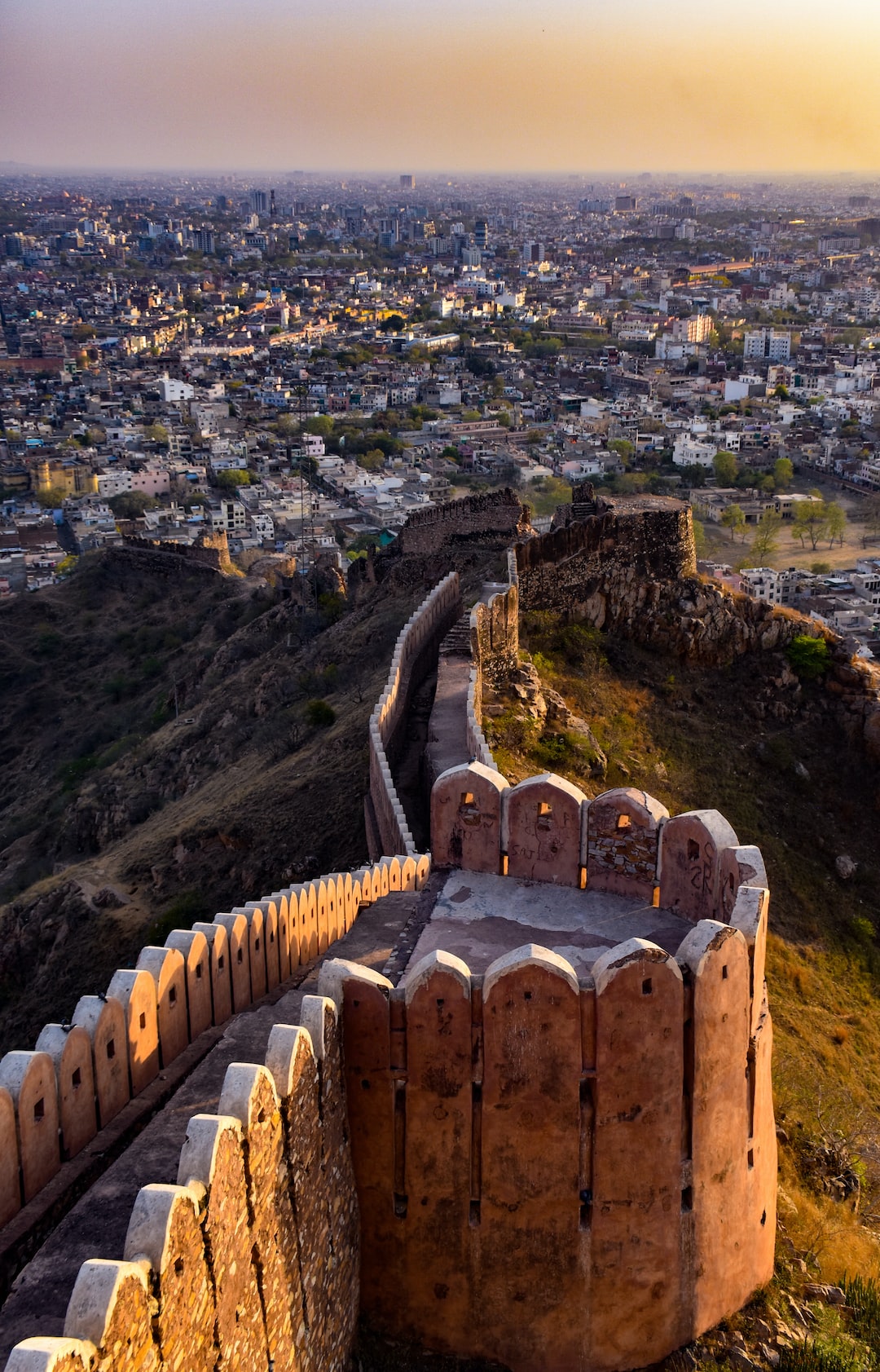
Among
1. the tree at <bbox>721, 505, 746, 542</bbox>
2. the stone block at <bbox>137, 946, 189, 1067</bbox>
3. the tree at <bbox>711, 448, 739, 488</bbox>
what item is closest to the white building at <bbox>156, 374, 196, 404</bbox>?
the tree at <bbox>711, 448, 739, 488</bbox>

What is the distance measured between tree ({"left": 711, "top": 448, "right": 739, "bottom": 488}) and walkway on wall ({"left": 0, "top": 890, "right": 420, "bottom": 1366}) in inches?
2394

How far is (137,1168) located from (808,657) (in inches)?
685

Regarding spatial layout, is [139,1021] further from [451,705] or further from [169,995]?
[451,705]

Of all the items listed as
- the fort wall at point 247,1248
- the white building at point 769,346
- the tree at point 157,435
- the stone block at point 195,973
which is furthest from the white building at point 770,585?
the white building at point 769,346

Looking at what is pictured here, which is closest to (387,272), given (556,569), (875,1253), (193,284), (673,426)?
(193,284)

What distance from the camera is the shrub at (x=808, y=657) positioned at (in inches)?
868

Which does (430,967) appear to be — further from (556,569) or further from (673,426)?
(673,426)

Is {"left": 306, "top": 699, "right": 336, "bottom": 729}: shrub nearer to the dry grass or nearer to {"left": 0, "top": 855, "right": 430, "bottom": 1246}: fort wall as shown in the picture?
the dry grass

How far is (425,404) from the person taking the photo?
96125 millimetres

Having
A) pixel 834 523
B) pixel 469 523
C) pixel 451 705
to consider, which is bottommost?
pixel 834 523

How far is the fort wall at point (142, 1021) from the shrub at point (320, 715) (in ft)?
33.2

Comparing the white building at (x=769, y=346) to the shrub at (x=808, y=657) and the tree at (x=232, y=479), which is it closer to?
the tree at (x=232, y=479)

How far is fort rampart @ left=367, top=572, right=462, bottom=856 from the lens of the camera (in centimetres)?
1262

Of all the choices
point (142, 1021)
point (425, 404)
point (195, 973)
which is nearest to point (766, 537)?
point (425, 404)
